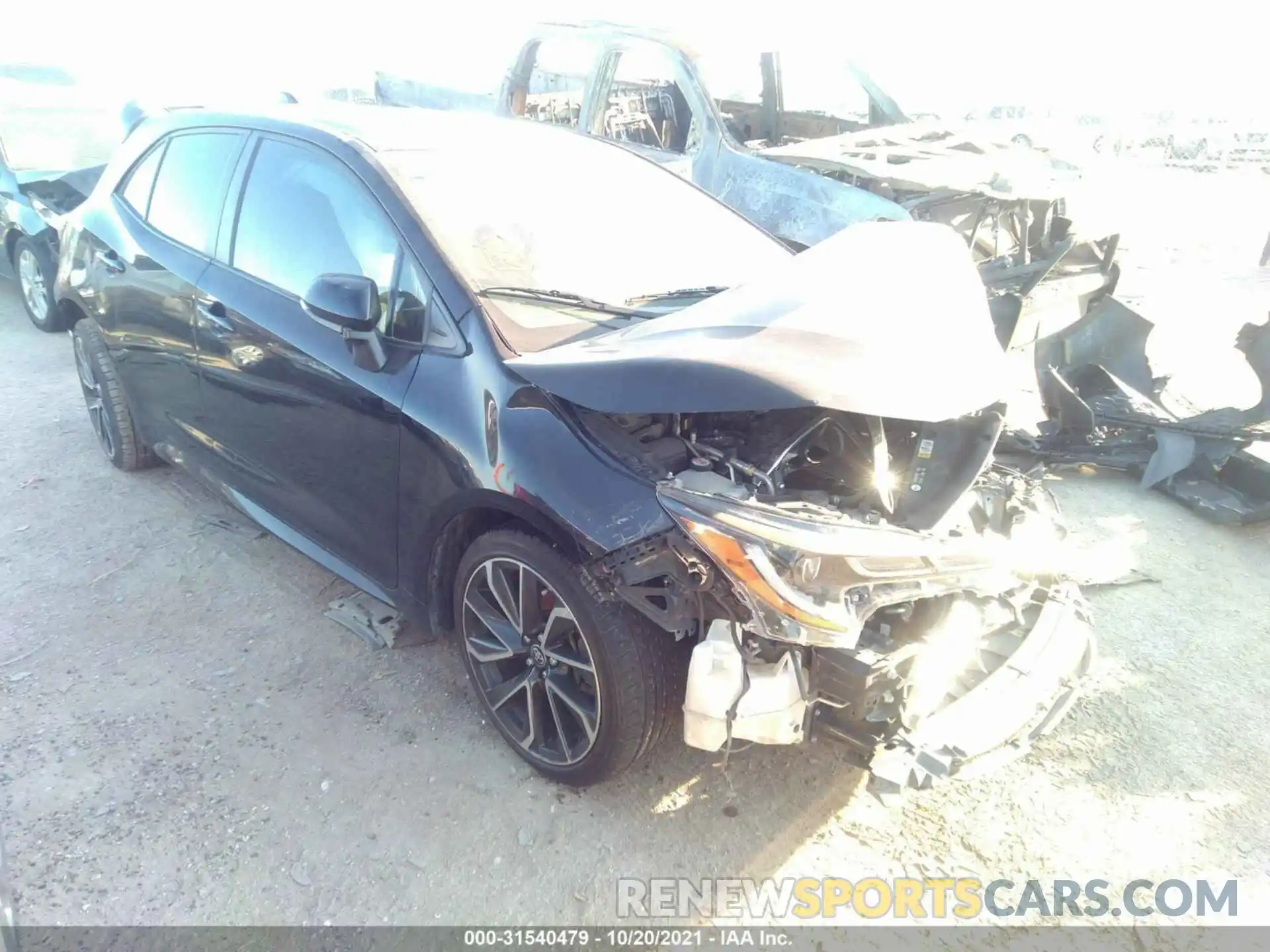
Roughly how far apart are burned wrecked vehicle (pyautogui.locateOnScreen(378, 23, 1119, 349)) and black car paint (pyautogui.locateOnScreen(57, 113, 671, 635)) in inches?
92.3

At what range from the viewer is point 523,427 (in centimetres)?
236

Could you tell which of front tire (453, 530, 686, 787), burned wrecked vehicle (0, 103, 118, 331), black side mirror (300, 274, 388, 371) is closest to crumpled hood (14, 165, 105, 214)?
burned wrecked vehicle (0, 103, 118, 331)

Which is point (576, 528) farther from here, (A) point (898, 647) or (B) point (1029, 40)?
(B) point (1029, 40)

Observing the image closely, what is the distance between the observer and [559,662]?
8.20 ft

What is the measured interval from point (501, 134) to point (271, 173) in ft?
2.76

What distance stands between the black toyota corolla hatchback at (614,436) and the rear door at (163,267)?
1.1 inches

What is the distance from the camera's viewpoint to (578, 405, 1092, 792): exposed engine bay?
6.71 feet

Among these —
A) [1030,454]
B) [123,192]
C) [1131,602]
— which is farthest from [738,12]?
[1131,602]

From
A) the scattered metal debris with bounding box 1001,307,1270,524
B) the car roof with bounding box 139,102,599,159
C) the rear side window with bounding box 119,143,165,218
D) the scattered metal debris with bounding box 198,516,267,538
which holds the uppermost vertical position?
the car roof with bounding box 139,102,599,159

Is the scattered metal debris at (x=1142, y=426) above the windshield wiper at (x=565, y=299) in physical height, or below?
below

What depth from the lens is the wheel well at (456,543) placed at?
7.80 ft

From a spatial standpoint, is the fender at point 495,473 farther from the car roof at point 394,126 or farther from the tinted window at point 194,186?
the tinted window at point 194,186

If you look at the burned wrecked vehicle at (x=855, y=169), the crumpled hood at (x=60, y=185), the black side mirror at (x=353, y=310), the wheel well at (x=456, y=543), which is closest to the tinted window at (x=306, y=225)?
the black side mirror at (x=353, y=310)

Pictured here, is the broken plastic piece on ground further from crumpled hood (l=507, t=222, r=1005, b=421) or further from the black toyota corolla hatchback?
crumpled hood (l=507, t=222, r=1005, b=421)
